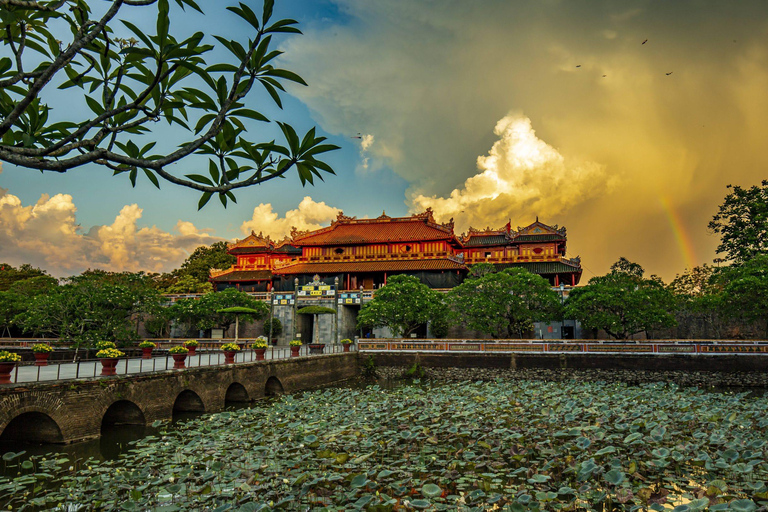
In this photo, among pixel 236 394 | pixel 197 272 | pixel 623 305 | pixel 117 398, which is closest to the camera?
pixel 117 398

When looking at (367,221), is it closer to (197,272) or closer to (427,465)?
(197,272)

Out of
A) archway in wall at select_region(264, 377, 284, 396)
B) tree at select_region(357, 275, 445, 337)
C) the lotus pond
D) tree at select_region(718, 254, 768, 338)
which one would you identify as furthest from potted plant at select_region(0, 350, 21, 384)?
tree at select_region(718, 254, 768, 338)

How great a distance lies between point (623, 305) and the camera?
28.5m

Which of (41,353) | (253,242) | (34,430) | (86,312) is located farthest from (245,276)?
(34,430)

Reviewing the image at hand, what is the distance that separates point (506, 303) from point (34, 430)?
2562 centimetres

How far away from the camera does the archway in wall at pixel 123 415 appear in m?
13.9

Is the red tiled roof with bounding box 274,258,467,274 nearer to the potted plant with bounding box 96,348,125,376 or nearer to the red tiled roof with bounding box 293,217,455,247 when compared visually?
the red tiled roof with bounding box 293,217,455,247

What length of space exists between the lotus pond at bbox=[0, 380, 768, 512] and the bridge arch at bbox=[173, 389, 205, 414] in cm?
327

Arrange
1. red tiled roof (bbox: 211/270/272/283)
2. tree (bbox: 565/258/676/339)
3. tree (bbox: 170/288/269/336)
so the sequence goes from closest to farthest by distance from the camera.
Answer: tree (bbox: 565/258/676/339) → tree (bbox: 170/288/269/336) → red tiled roof (bbox: 211/270/272/283)

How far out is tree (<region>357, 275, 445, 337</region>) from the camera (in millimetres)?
31609

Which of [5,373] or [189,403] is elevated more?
[5,373]

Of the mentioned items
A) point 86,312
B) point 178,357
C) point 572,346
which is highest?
point 86,312

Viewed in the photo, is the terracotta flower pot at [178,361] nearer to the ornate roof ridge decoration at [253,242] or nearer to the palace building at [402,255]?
the palace building at [402,255]

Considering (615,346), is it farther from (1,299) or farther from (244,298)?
(1,299)
